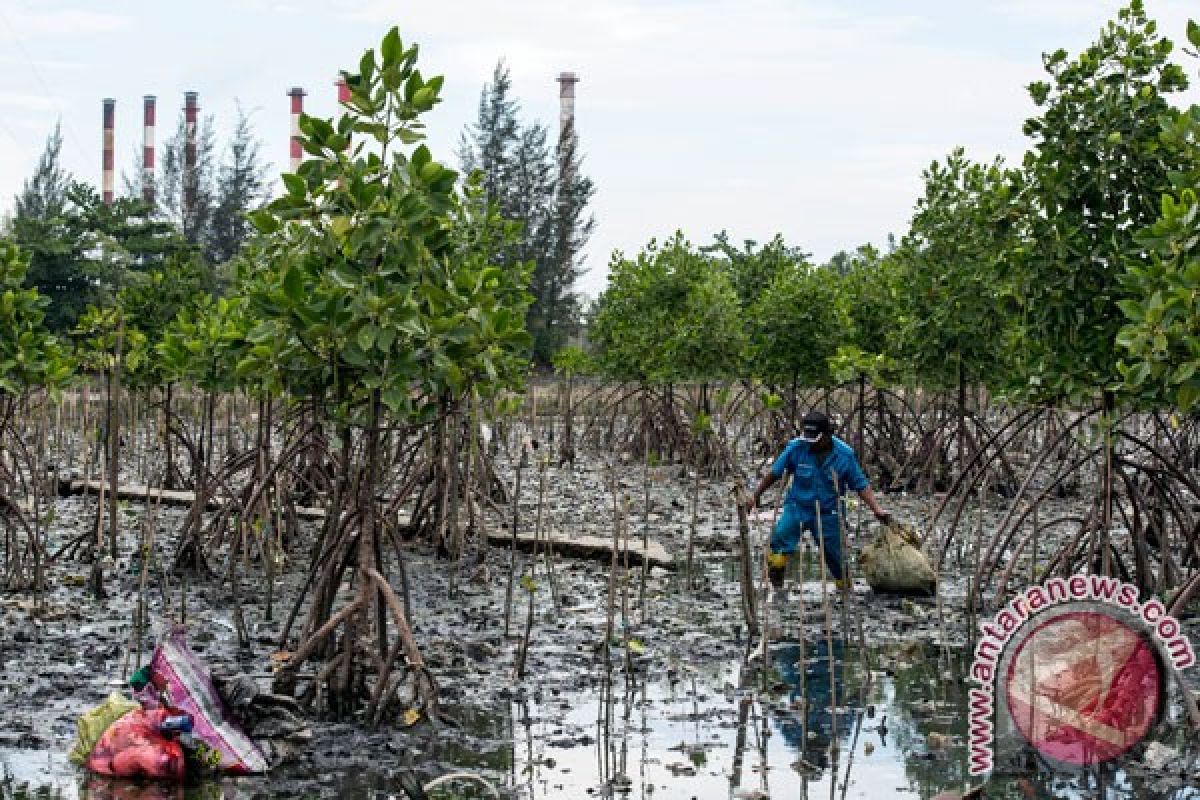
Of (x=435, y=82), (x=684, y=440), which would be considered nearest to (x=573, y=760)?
(x=435, y=82)

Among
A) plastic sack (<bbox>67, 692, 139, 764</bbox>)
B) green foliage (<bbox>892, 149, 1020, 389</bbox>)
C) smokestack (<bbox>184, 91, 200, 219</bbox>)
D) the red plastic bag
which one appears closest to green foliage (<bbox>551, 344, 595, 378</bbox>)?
green foliage (<bbox>892, 149, 1020, 389</bbox>)

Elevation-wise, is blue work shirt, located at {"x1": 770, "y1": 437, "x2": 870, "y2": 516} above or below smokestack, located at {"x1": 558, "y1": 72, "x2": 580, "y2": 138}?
below

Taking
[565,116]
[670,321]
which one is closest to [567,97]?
[565,116]

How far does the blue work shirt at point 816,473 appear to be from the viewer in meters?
9.85

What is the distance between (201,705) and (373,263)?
205 centimetres

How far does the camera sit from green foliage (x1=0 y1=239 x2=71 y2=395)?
28.9 feet

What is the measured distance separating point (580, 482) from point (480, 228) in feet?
22.5

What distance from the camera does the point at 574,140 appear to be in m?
45.6

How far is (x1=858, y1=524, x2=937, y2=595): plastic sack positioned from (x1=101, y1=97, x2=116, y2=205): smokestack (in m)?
41.7

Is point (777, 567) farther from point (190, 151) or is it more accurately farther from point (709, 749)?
point (190, 151)

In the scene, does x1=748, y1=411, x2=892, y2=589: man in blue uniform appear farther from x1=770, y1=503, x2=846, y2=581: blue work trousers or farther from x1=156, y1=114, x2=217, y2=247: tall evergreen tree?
x1=156, y1=114, x2=217, y2=247: tall evergreen tree

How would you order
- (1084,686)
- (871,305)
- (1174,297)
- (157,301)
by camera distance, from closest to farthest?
(1084,686) < (1174,297) < (157,301) < (871,305)

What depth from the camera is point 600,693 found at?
7.35m

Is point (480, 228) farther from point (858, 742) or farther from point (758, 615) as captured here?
point (858, 742)
